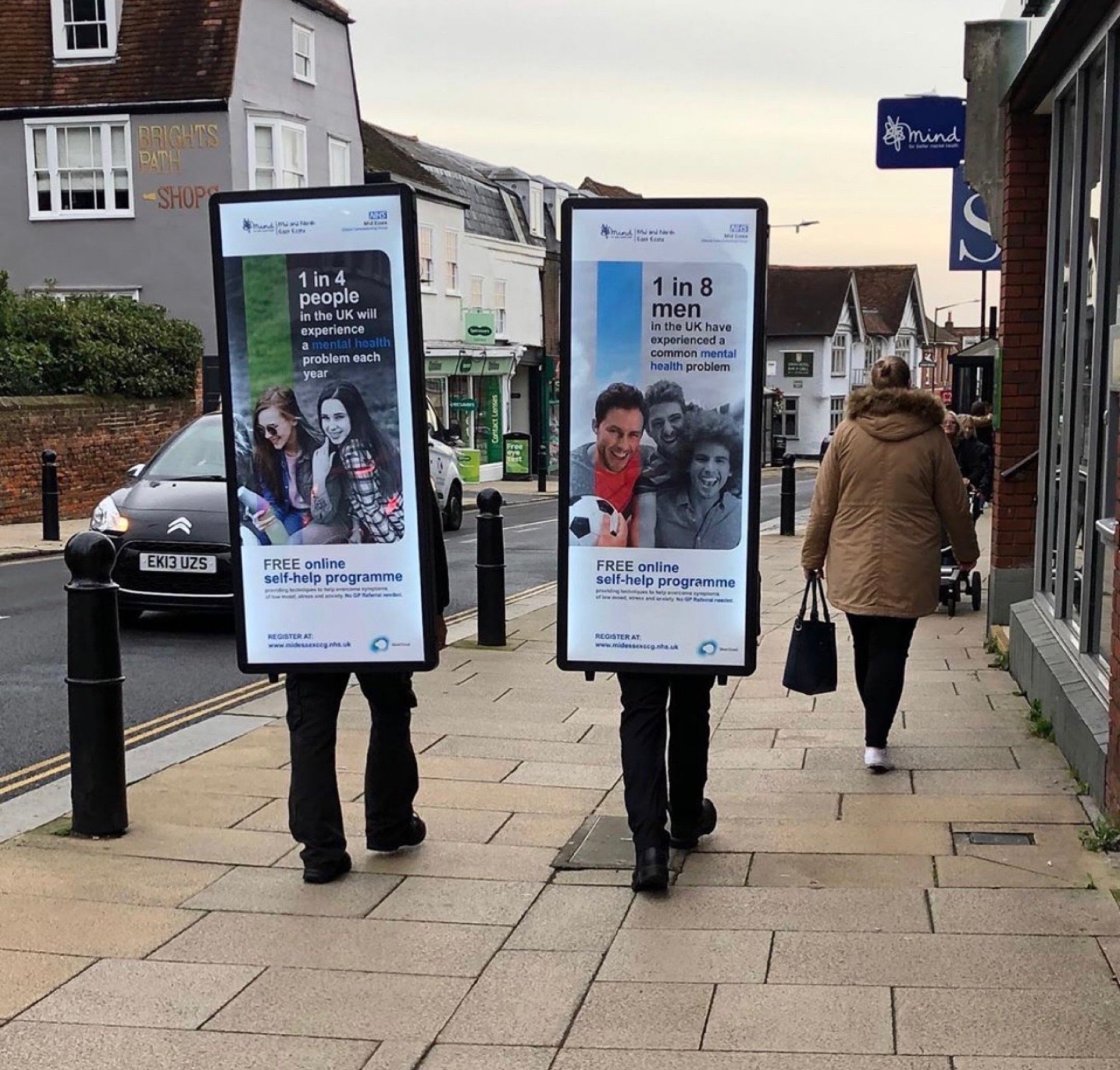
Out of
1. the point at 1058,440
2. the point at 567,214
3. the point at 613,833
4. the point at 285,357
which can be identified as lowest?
the point at 613,833

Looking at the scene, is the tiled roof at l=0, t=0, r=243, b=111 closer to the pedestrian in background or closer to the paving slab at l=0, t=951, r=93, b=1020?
the pedestrian in background

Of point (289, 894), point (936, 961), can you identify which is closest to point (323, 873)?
point (289, 894)

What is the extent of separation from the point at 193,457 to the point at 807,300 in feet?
206

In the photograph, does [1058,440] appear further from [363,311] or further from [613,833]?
[363,311]

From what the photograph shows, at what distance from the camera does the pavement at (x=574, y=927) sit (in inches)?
136

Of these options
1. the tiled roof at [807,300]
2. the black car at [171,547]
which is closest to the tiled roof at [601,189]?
the tiled roof at [807,300]

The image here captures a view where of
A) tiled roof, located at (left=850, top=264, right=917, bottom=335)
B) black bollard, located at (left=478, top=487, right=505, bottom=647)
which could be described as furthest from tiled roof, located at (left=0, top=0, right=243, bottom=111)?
tiled roof, located at (left=850, top=264, right=917, bottom=335)

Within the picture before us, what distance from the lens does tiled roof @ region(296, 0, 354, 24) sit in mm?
29594

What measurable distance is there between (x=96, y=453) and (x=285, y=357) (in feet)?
61.0

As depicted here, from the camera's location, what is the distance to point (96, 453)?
874 inches

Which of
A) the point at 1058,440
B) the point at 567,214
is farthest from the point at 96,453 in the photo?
the point at 567,214

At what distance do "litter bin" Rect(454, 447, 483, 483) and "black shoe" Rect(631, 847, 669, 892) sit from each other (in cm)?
3023

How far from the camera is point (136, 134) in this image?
27672mm

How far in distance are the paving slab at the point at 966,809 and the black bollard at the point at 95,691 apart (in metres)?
2.70
